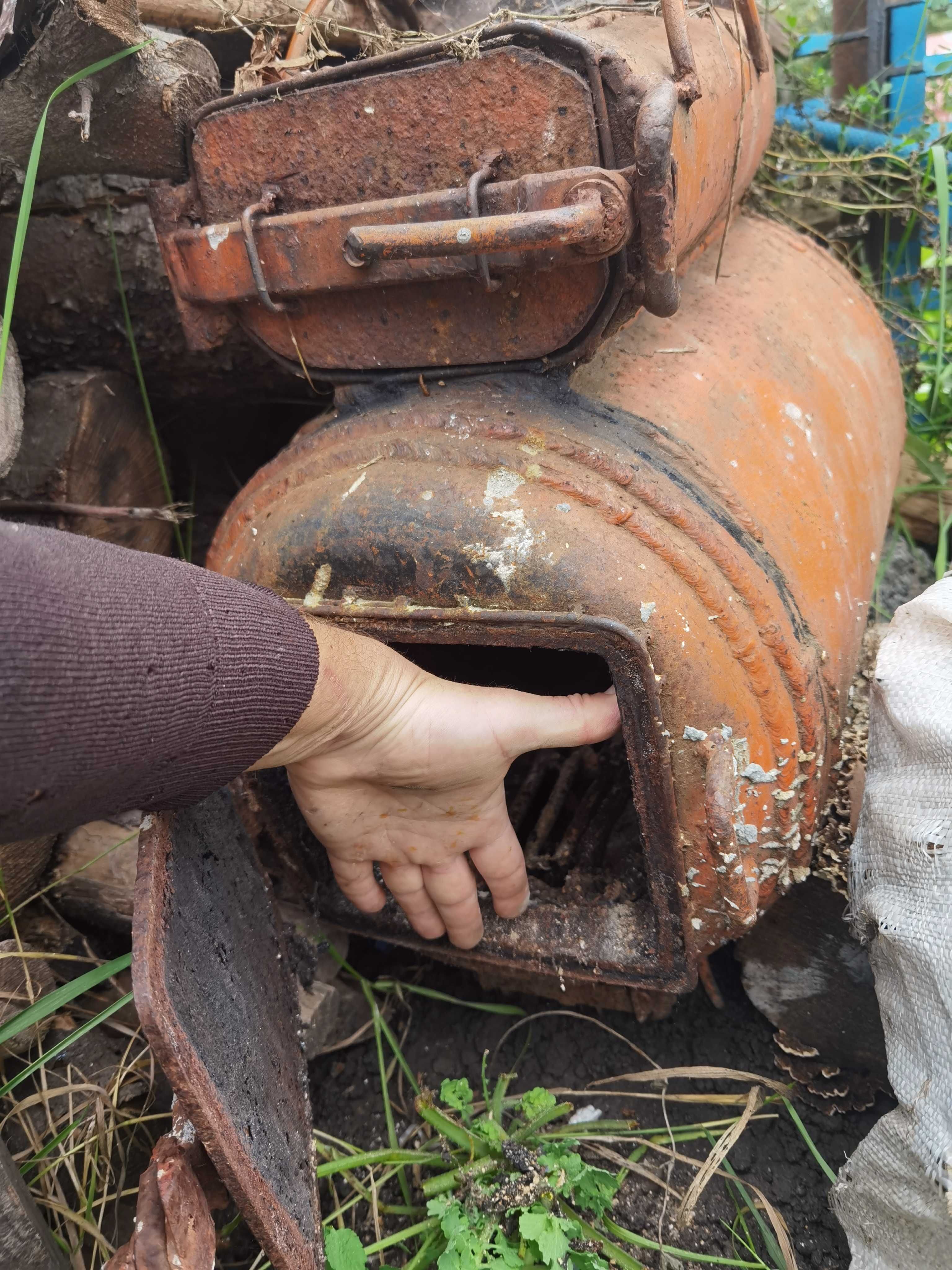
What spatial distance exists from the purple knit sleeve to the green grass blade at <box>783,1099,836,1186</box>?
1.00 m

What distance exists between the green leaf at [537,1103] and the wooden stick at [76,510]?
1094mm

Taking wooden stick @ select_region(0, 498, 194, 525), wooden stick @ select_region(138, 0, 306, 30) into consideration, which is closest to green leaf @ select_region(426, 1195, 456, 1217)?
wooden stick @ select_region(0, 498, 194, 525)

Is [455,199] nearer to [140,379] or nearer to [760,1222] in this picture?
[140,379]

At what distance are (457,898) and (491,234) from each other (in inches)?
34.5

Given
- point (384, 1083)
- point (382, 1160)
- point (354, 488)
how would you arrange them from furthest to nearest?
point (384, 1083), point (382, 1160), point (354, 488)

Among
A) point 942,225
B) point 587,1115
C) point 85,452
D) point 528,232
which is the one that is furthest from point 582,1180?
point 942,225

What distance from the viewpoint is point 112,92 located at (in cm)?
123

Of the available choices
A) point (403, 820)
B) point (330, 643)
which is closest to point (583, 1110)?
point (403, 820)

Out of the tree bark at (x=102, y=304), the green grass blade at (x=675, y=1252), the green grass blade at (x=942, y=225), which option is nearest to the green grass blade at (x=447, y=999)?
the green grass blade at (x=675, y=1252)

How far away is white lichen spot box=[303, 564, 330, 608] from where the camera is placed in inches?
44.9

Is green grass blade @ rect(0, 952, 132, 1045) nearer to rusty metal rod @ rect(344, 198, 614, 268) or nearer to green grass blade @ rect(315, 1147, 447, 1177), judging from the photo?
green grass blade @ rect(315, 1147, 447, 1177)

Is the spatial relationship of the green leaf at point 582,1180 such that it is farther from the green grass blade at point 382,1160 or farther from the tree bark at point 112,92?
the tree bark at point 112,92

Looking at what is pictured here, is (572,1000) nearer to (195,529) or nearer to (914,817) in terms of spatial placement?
(914,817)

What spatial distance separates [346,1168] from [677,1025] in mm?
596
